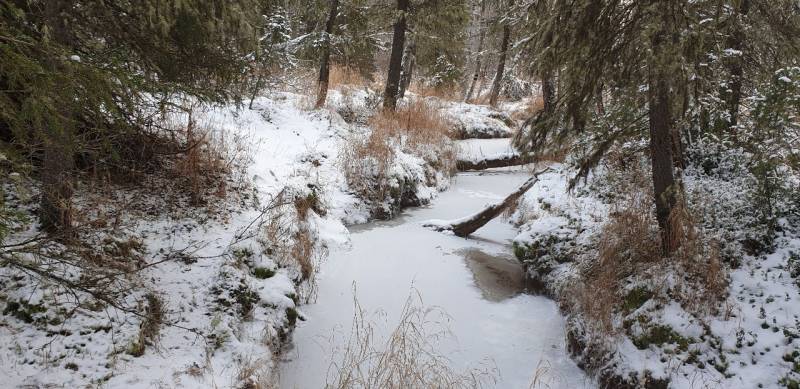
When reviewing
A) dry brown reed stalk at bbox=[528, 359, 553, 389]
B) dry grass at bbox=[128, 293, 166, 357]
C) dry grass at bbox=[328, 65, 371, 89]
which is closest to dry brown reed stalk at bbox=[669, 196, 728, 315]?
dry brown reed stalk at bbox=[528, 359, 553, 389]

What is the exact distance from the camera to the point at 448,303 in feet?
17.0

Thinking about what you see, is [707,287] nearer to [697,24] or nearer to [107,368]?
[697,24]

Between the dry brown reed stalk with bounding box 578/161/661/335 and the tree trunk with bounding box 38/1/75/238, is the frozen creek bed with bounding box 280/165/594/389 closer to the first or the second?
the dry brown reed stalk with bounding box 578/161/661/335

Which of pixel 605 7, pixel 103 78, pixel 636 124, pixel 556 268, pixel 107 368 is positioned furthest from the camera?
pixel 556 268

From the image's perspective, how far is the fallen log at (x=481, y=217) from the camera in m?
7.30

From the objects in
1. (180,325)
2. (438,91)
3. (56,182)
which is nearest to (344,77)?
(438,91)

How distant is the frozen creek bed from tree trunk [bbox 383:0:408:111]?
160 inches

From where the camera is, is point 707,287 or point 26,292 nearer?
point 26,292

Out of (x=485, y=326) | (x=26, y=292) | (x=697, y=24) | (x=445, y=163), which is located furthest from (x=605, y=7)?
(x=445, y=163)

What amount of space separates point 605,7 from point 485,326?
322 centimetres

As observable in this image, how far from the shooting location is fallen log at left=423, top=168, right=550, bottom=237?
7301 millimetres

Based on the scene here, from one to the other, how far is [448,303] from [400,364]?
5.14ft

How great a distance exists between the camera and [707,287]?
3881mm

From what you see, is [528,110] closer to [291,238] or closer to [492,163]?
[492,163]
